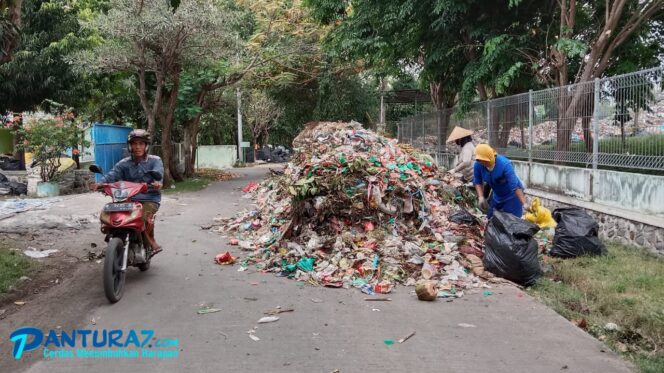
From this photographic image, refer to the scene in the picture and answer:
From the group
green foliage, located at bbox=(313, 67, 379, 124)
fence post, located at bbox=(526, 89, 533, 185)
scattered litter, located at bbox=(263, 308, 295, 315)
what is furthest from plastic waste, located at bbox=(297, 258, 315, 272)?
green foliage, located at bbox=(313, 67, 379, 124)

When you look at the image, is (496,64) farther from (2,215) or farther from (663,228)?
(2,215)

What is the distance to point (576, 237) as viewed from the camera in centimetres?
662

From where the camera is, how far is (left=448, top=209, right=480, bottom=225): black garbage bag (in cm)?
802

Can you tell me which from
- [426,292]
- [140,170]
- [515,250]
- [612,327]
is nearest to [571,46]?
[515,250]

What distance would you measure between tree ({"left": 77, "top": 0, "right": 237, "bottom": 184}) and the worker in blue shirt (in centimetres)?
969

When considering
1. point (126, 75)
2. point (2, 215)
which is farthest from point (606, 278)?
point (126, 75)

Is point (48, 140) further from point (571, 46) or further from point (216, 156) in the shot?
point (216, 156)

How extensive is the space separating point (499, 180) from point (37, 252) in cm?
653

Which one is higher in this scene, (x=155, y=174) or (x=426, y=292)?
(x=155, y=174)

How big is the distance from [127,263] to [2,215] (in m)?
6.03

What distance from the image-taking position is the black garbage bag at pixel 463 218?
8.02 metres

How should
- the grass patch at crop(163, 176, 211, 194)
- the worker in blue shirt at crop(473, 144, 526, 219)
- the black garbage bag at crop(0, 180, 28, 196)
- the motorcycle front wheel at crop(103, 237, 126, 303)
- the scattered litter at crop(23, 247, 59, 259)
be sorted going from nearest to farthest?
1. the motorcycle front wheel at crop(103, 237, 126, 303)
2. the worker in blue shirt at crop(473, 144, 526, 219)
3. the scattered litter at crop(23, 247, 59, 259)
4. the black garbage bag at crop(0, 180, 28, 196)
5. the grass patch at crop(163, 176, 211, 194)

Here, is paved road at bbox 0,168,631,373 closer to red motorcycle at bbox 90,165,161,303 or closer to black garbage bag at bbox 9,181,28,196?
red motorcycle at bbox 90,165,161,303

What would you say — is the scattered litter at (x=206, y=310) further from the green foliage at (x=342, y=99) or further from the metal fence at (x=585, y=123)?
the green foliage at (x=342, y=99)
